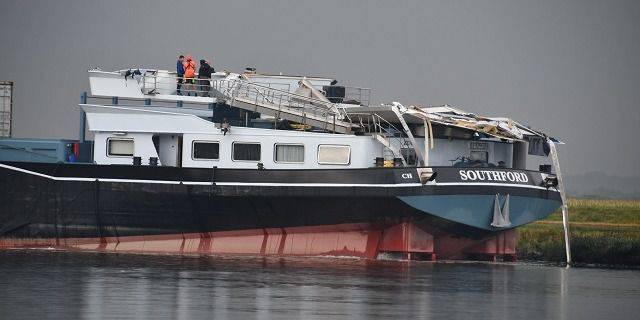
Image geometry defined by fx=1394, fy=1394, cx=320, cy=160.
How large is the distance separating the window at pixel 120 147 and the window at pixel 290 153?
4.43 metres

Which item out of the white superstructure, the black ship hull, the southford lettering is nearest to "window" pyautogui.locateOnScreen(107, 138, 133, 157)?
the white superstructure

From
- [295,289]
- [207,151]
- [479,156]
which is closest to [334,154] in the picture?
[207,151]

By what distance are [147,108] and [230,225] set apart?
14.9 feet

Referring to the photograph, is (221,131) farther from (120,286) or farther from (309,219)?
(120,286)

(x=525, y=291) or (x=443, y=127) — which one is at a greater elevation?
(x=443, y=127)

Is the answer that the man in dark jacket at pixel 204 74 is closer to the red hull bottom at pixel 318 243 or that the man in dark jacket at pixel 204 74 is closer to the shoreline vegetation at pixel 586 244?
the red hull bottom at pixel 318 243

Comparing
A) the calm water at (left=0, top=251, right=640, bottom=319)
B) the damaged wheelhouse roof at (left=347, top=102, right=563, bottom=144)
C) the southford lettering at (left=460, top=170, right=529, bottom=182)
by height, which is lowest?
the calm water at (left=0, top=251, right=640, bottom=319)

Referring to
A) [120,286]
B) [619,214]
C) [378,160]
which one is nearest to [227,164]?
[378,160]

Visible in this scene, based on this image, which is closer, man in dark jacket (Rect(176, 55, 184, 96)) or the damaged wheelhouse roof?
the damaged wheelhouse roof

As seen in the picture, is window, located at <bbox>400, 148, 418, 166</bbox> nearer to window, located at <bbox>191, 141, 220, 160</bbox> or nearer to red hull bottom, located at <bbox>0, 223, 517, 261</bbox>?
red hull bottom, located at <bbox>0, 223, 517, 261</bbox>

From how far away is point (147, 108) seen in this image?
41.4 m

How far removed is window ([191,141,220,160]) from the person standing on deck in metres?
2.96

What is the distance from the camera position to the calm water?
26.7m

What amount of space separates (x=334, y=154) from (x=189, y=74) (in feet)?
19.5
